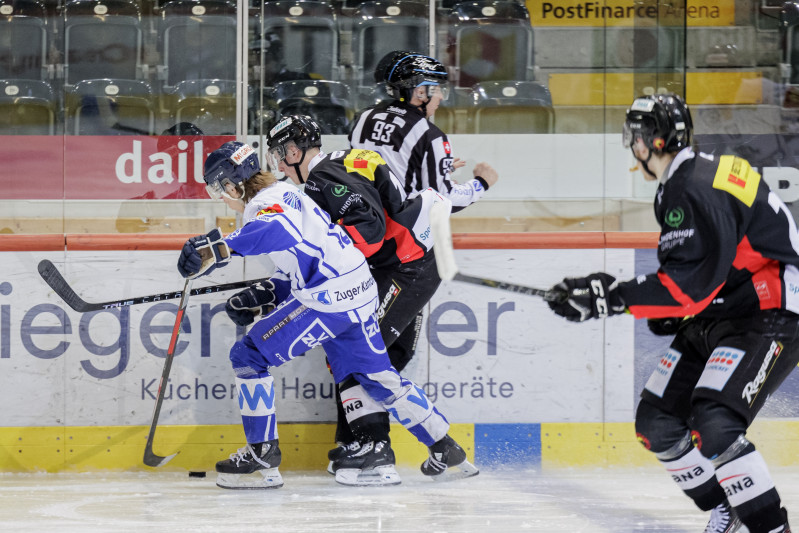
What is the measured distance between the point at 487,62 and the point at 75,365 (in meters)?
1.97

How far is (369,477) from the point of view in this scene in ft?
12.6

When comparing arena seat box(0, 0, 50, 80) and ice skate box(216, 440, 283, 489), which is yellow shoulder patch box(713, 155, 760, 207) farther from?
arena seat box(0, 0, 50, 80)

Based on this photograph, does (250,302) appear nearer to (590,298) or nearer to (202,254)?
(202,254)

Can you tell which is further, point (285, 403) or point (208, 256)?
point (285, 403)

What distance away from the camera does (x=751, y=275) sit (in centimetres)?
282

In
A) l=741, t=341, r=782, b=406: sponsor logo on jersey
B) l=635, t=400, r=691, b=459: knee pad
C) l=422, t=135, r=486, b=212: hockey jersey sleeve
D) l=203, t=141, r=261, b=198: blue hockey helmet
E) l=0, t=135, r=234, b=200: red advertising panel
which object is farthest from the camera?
l=0, t=135, r=234, b=200: red advertising panel

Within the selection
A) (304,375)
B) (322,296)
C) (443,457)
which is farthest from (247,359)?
(443,457)

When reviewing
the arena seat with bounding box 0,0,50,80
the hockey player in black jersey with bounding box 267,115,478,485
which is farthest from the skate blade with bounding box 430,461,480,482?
the arena seat with bounding box 0,0,50,80

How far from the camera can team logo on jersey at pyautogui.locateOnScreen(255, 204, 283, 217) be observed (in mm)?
3383

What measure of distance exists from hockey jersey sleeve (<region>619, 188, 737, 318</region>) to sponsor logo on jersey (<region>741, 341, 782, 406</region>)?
23cm

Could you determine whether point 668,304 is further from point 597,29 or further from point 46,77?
point 46,77

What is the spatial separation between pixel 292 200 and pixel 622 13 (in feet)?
5.58

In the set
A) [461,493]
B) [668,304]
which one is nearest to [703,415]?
[668,304]

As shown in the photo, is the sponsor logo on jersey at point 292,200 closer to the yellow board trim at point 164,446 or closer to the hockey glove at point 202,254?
the hockey glove at point 202,254
